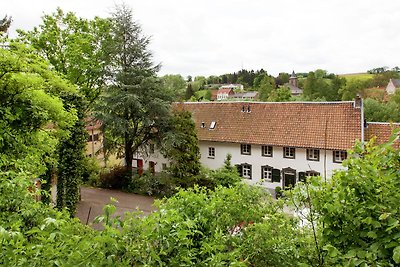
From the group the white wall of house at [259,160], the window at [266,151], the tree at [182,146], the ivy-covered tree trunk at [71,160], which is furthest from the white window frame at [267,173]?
the ivy-covered tree trunk at [71,160]

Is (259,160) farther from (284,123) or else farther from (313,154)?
(313,154)

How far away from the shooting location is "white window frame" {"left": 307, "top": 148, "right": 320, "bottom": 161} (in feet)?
75.2

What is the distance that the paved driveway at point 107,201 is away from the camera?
19.3 m

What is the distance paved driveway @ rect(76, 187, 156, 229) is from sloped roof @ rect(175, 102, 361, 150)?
7019mm

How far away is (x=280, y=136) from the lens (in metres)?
24.3

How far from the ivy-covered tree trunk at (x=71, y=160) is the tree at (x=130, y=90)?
586 centimetres

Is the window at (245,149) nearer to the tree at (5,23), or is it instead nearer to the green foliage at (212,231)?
the tree at (5,23)

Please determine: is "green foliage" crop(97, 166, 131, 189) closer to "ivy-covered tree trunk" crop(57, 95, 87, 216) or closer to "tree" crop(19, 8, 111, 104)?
"tree" crop(19, 8, 111, 104)

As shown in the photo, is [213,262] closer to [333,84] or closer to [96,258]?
[96,258]

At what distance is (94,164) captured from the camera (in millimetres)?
26203

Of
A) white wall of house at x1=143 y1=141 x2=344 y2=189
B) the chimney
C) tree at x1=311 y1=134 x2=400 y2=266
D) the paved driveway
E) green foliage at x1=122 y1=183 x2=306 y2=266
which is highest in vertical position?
the chimney

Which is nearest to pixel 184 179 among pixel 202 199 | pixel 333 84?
pixel 202 199

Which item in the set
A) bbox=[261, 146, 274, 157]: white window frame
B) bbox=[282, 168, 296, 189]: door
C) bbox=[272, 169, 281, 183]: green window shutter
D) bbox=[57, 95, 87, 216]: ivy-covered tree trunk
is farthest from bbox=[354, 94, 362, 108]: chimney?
bbox=[57, 95, 87, 216]: ivy-covered tree trunk

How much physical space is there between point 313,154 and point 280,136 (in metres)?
2.56
